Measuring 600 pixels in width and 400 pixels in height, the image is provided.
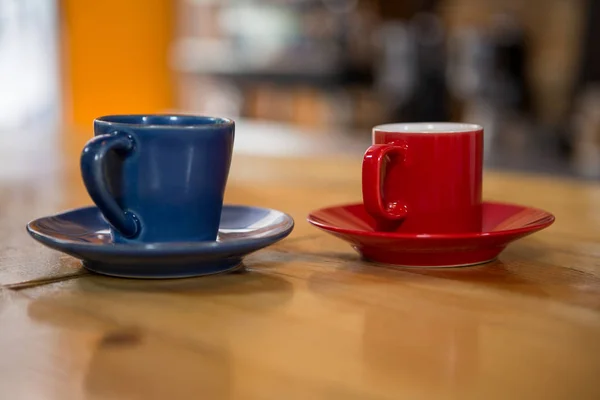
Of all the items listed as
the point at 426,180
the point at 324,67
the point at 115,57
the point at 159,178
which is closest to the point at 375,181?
the point at 426,180

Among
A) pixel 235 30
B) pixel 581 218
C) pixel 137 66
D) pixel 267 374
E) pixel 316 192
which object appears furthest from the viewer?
pixel 137 66

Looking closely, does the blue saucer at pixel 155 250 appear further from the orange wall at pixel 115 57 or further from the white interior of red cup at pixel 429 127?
the orange wall at pixel 115 57

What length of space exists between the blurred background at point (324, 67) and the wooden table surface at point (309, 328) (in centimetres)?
236

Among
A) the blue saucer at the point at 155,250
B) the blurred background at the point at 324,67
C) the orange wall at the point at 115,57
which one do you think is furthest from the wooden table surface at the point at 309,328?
the orange wall at the point at 115,57

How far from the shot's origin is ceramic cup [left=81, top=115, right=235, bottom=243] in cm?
55

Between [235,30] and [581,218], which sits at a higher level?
[235,30]

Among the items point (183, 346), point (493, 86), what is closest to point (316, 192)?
point (183, 346)

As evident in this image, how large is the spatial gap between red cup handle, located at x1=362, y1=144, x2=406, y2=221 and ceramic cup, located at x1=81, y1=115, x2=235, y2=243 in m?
0.10

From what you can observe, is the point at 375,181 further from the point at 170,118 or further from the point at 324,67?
the point at 324,67

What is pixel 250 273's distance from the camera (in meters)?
0.57

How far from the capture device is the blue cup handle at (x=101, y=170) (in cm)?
53

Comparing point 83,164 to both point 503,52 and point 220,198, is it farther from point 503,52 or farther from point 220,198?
point 503,52

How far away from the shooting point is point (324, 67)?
4.40m

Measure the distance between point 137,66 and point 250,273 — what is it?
17.0 ft
